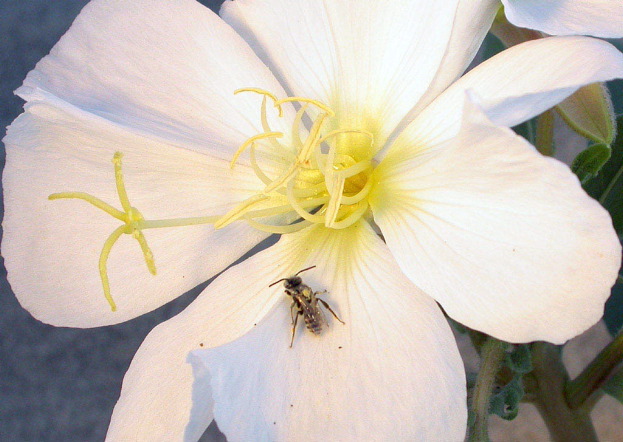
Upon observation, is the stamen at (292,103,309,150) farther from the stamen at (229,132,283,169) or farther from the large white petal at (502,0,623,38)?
the large white petal at (502,0,623,38)

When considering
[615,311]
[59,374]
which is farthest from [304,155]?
[59,374]

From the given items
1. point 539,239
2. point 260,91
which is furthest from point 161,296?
point 539,239

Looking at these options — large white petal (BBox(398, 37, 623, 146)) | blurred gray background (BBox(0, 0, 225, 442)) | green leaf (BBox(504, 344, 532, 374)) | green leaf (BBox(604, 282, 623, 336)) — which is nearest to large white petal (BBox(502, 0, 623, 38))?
large white petal (BBox(398, 37, 623, 146))

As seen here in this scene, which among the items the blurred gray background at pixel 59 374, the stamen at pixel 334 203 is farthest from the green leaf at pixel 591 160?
the blurred gray background at pixel 59 374

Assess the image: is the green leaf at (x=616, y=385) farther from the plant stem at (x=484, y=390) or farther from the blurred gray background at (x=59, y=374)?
the blurred gray background at (x=59, y=374)

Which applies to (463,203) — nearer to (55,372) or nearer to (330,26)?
(330,26)

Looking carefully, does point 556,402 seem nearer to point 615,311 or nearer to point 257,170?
point 615,311
